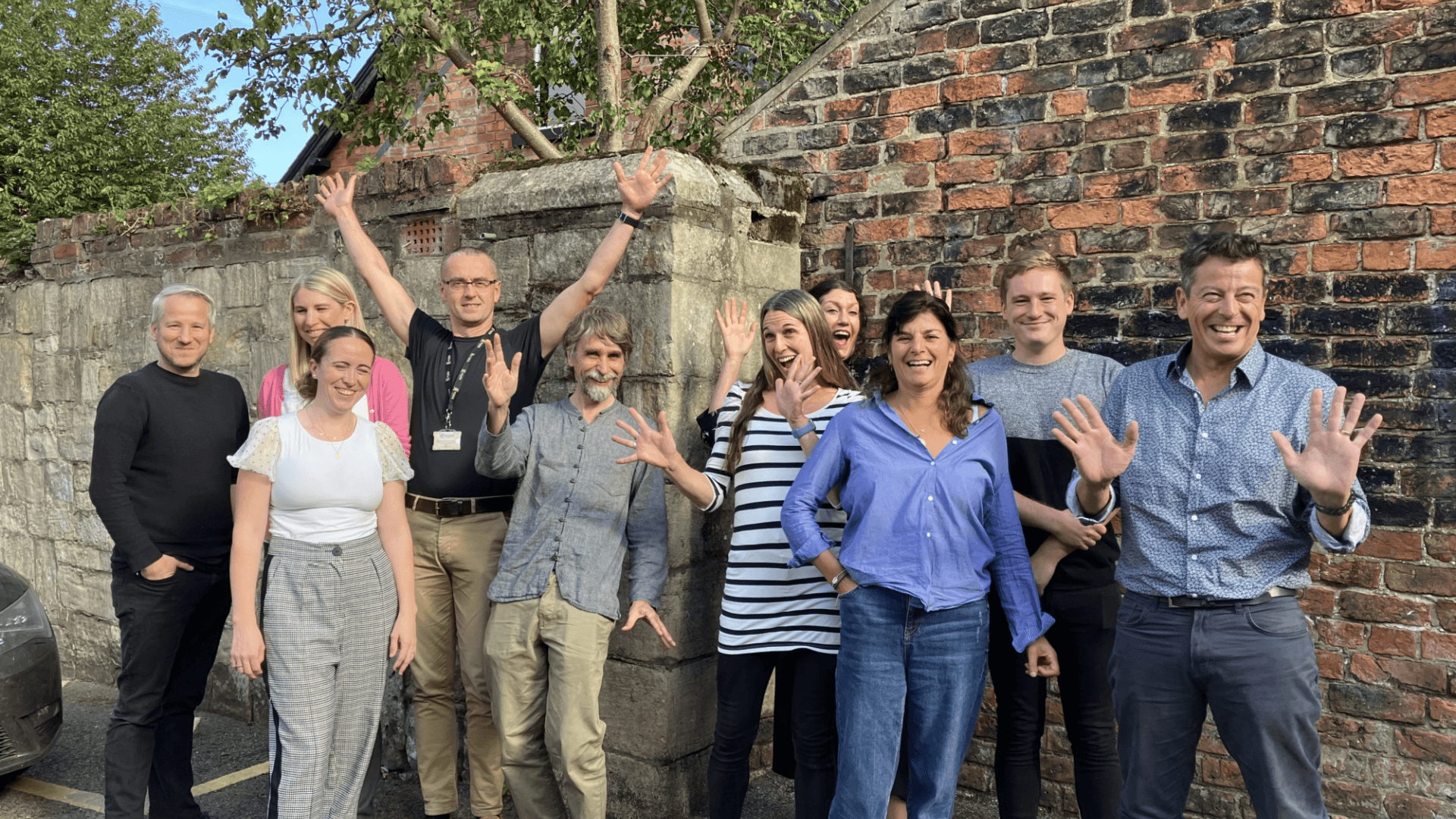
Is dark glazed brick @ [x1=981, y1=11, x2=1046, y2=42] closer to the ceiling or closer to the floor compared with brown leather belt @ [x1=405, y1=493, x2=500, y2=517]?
closer to the ceiling

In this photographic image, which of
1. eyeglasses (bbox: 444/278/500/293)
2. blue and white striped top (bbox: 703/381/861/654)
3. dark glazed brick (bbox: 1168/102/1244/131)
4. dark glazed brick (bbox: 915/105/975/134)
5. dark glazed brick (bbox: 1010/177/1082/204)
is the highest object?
dark glazed brick (bbox: 915/105/975/134)

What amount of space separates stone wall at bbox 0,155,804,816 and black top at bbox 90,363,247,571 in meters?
1.15

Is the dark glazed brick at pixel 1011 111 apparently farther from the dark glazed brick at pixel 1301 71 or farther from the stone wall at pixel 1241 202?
the dark glazed brick at pixel 1301 71

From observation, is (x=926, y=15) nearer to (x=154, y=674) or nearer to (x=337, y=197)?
(x=337, y=197)

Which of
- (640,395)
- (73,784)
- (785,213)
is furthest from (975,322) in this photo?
(73,784)

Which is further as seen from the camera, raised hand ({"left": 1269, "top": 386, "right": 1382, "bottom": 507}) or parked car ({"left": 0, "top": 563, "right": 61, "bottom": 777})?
parked car ({"left": 0, "top": 563, "right": 61, "bottom": 777})

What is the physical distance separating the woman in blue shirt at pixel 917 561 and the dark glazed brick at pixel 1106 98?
137cm

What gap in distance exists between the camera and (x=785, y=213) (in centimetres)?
433

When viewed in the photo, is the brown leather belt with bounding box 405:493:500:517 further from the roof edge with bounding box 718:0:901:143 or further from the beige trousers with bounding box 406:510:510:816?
the roof edge with bounding box 718:0:901:143

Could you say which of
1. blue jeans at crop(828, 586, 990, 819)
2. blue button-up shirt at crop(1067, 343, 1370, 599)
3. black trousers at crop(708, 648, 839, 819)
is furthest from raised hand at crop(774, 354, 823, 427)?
blue button-up shirt at crop(1067, 343, 1370, 599)

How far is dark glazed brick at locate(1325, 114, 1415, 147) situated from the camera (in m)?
3.29

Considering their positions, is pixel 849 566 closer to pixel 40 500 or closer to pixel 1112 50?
pixel 1112 50

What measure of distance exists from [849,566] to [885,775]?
59cm

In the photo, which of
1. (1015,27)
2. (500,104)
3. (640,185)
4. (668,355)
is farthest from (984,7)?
(500,104)
